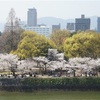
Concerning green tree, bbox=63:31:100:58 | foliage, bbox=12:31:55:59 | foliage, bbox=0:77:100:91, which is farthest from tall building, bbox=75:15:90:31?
foliage, bbox=0:77:100:91

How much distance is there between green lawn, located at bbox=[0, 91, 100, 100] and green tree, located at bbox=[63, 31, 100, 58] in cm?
710

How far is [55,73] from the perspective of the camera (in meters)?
33.4

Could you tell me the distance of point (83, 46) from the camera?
116 feet

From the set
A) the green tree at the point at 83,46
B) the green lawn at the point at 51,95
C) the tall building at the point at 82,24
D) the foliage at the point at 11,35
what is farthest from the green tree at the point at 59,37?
the tall building at the point at 82,24

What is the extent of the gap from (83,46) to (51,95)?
361 inches

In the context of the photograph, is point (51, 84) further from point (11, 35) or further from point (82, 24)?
point (82, 24)

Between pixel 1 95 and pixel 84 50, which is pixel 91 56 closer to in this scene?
pixel 84 50

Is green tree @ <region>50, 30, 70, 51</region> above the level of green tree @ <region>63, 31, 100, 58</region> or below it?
above

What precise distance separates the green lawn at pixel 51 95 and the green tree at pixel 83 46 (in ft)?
23.3

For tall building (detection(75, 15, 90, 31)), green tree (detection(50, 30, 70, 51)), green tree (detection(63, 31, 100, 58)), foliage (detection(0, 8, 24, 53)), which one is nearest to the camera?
green tree (detection(63, 31, 100, 58))

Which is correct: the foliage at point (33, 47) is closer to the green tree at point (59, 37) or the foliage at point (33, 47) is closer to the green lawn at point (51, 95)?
the green lawn at point (51, 95)

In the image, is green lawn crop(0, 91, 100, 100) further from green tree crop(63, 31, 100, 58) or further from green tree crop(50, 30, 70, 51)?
green tree crop(50, 30, 70, 51)

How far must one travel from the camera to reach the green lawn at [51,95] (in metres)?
26.6

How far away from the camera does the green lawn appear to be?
2662cm
